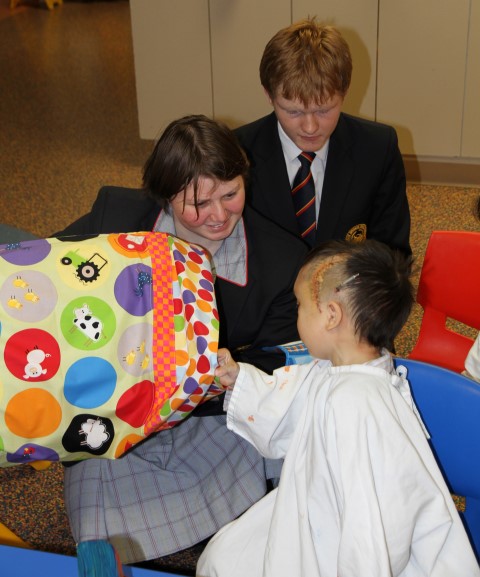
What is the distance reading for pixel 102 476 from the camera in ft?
5.09

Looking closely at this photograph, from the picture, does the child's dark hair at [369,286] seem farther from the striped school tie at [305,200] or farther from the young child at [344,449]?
the striped school tie at [305,200]

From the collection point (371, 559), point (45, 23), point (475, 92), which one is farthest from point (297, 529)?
point (45, 23)

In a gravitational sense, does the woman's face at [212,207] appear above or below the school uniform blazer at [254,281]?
above

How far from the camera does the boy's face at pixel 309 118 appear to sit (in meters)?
1.82

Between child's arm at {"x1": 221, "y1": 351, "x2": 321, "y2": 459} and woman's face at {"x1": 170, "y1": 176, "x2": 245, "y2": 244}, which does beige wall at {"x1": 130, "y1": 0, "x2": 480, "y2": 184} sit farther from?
child's arm at {"x1": 221, "y1": 351, "x2": 321, "y2": 459}

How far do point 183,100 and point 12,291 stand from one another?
2.87 metres

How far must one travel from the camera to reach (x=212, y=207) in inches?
61.5

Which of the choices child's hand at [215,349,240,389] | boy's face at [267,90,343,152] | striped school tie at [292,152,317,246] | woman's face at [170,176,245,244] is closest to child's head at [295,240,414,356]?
child's hand at [215,349,240,389]

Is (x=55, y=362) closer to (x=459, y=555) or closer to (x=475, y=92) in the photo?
(x=459, y=555)

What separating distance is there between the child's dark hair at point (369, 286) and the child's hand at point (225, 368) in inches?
7.7

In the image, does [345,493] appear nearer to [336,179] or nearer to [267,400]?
[267,400]

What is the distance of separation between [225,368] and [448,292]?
615 millimetres

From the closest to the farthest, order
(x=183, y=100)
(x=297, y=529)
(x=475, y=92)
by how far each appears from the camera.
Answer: (x=297, y=529)
(x=475, y=92)
(x=183, y=100)

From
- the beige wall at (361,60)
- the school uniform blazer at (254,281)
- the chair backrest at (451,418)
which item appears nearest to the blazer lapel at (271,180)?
the school uniform blazer at (254,281)
